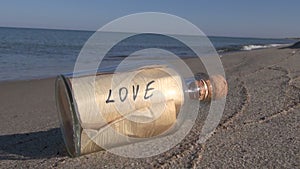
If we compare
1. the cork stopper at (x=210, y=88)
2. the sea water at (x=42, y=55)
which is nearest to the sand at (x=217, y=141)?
the cork stopper at (x=210, y=88)

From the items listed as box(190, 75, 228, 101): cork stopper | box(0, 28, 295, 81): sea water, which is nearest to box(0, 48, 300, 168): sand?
box(190, 75, 228, 101): cork stopper

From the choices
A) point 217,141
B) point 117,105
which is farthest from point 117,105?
point 217,141

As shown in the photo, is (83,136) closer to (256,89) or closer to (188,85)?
(188,85)

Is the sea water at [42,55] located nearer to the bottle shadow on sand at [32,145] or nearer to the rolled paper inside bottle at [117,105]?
the bottle shadow on sand at [32,145]

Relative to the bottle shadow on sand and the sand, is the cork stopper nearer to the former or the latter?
the sand

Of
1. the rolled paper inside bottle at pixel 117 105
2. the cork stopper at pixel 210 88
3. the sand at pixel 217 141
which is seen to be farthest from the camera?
the cork stopper at pixel 210 88
